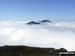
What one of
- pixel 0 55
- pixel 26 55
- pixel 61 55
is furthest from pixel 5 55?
pixel 61 55

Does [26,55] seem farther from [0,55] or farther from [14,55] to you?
[0,55]

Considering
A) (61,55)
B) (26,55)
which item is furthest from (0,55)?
(61,55)

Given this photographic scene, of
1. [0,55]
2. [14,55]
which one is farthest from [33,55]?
[0,55]

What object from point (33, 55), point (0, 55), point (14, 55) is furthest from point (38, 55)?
point (0, 55)

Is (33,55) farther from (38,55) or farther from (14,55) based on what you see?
(14,55)

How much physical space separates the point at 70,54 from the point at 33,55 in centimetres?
5520

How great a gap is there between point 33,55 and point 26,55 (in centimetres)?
650

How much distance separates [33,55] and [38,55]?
5.10 m

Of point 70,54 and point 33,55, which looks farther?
point 33,55

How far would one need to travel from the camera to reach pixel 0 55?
184375 millimetres

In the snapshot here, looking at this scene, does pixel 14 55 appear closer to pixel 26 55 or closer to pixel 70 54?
pixel 26 55

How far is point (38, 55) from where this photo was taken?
191 m

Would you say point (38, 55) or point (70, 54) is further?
point (38, 55)

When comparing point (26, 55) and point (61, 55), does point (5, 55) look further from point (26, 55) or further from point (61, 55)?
point (61, 55)
